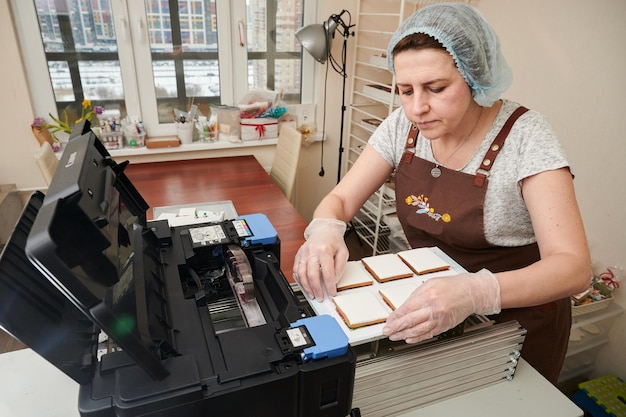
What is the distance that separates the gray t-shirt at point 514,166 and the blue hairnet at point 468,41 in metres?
0.10

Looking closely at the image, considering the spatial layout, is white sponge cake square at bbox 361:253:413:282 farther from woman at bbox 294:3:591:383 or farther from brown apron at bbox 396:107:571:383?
brown apron at bbox 396:107:571:383

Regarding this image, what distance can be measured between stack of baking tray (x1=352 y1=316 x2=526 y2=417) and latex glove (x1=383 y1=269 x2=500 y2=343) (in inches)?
1.3

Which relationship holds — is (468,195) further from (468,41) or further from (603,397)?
(603,397)

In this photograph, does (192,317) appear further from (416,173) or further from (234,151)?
(234,151)

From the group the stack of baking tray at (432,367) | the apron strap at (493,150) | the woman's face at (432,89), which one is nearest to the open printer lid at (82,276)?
the stack of baking tray at (432,367)

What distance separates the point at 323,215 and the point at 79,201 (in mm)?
758

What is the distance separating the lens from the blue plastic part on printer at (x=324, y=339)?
1.83 feet

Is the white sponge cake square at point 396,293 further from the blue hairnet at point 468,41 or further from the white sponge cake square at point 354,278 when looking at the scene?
the blue hairnet at point 468,41

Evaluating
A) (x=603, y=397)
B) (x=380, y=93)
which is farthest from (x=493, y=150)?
(x=380, y=93)

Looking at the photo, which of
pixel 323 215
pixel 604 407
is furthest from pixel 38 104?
pixel 604 407

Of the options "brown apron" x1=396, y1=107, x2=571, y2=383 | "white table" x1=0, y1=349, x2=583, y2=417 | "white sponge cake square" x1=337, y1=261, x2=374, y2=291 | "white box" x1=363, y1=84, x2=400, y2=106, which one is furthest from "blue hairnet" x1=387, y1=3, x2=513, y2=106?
"white box" x1=363, y1=84, x2=400, y2=106

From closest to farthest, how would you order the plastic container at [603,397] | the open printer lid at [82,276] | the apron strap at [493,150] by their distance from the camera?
the open printer lid at [82,276] < the apron strap at [493,150] < the plastic container at [603,397]

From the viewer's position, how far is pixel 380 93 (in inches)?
100

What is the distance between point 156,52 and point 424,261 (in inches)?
88.5
